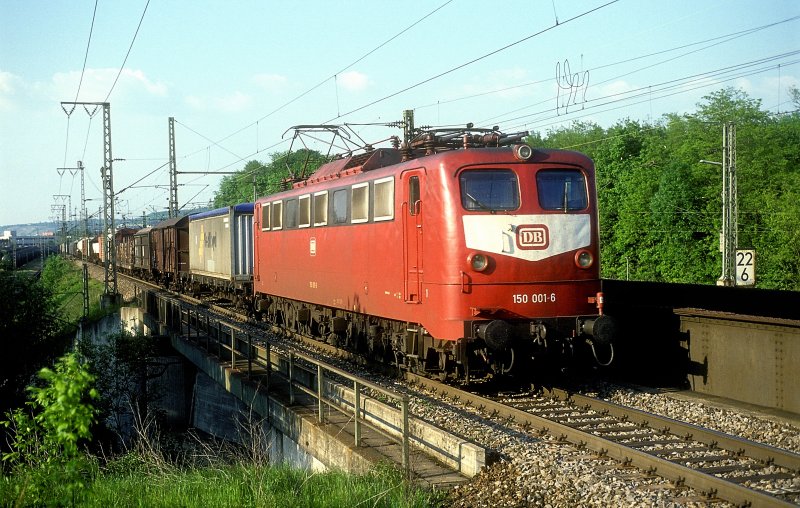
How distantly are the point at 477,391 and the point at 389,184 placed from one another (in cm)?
340

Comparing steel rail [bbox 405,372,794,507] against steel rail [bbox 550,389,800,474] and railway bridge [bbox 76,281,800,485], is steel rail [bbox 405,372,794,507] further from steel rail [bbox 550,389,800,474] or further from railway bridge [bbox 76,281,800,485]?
railway bridge [bbox 76,281,800,485]

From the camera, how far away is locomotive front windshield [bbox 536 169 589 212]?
11.6 m

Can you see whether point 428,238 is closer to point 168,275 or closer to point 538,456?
point 538,456

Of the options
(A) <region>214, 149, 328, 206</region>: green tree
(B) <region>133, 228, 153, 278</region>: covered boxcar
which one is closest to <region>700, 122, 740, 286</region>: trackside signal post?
(B) <region>133, 228, 153, 278</region>: covered boxcar

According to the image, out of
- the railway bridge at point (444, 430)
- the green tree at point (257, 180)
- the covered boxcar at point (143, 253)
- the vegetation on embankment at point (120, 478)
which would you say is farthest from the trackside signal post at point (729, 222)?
the green tree at point (257, 180)

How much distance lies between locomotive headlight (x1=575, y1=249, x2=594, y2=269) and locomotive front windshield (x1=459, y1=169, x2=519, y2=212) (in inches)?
44.5

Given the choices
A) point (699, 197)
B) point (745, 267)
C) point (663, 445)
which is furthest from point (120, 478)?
point (699, 197)

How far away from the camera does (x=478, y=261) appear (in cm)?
1110

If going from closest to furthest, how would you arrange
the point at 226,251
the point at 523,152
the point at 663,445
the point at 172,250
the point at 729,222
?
the point at 663,445
the point at 523,152
the point at 729,222
the point at 226,251
the point at 172,250

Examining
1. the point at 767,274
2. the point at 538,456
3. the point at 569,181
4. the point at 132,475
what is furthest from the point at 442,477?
the point at 767,274

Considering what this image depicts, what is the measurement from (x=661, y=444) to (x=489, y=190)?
4157mm

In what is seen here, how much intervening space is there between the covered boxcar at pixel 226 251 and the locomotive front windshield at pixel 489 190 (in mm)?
14581

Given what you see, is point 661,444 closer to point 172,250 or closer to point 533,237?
point 533,237

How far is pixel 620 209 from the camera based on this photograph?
49.3 m
